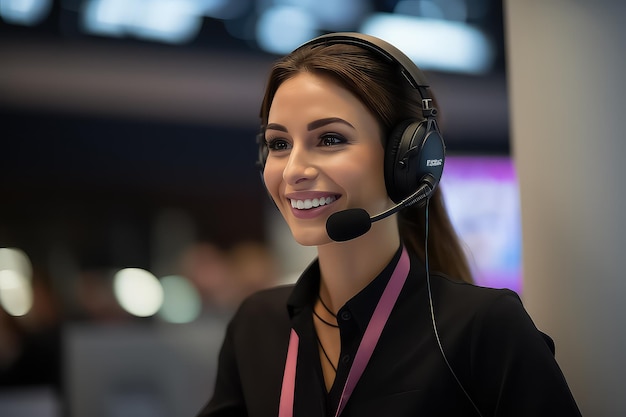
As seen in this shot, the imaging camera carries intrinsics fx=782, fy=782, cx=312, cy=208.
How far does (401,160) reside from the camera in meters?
1.31

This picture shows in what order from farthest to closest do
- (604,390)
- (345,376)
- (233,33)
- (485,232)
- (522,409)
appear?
(485,232) < (233,33) < (604,390) < (345,376) < (522,409)

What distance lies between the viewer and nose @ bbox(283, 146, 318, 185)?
134 cm

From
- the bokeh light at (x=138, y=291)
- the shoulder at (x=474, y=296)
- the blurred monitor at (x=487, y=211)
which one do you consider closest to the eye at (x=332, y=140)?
the shoulder at (x=474, y=296)

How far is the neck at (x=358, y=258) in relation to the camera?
55.1 inches

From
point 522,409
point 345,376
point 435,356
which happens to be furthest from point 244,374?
point 522,409

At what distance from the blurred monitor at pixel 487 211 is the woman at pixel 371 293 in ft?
13.4

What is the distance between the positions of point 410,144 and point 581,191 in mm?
407

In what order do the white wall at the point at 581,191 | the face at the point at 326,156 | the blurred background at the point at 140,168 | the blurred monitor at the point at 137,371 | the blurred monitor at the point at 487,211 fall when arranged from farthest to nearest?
the blurred monitor at the point at 487,211, the blurred background at the point at 140,168, the blurred monitor at the point at 137,371, the white wall at the point at 581,191, the face at the point at 326,156

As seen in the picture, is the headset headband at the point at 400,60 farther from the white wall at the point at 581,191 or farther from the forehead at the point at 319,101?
the white wall at the point at 581,191

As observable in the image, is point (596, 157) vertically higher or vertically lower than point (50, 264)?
higher

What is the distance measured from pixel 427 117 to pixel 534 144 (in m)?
0.34

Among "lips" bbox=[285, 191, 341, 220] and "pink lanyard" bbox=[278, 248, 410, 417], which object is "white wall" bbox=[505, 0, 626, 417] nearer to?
"pink lanyard" bbox=[278, 248, 410, 417]

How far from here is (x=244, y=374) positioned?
1.49m

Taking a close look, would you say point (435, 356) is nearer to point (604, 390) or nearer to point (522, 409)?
point (522, 409)
